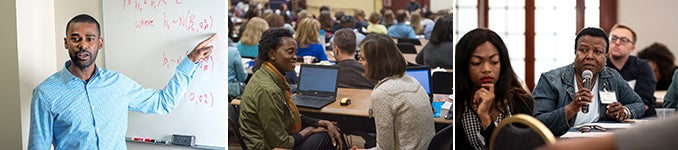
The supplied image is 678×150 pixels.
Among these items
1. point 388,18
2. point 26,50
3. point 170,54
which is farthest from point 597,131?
point 26,50

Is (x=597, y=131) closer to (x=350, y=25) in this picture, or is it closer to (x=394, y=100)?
(x=394, y=100)

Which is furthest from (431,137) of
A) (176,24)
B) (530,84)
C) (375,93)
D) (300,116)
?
(530,84)

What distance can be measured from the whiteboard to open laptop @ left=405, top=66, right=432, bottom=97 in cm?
107

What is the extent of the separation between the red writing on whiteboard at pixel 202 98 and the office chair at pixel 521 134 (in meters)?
2.69

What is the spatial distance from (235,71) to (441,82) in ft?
3.78

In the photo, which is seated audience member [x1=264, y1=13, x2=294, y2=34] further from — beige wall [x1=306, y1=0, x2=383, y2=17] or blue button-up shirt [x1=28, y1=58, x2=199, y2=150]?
blue button-up shirt [x1=28, y1=58, x2=199, y2=150]

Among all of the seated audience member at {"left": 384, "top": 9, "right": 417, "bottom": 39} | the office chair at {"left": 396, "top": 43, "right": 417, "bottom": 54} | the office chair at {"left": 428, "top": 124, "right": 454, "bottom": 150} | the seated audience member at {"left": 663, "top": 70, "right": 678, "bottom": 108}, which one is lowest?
the office chair at {"left": 428, "top": 124, "right": 454, "bottom": 150}

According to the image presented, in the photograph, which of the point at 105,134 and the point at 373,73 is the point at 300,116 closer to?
the point at 373,73

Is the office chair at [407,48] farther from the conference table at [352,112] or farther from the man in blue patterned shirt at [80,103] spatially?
the man in blue patterned shirt at [80,103]

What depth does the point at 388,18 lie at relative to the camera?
13.2 feet

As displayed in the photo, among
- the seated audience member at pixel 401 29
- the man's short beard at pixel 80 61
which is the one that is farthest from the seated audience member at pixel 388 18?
the man's short beard at pixel 80 61

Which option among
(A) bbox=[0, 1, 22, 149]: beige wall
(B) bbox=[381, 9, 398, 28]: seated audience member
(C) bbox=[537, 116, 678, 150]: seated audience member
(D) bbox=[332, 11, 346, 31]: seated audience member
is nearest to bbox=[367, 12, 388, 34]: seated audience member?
(B) bbox=[381, 9, 398, 28]: seated audience member

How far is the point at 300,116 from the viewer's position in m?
4.36

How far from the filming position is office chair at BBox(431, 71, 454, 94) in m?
3.99
